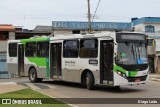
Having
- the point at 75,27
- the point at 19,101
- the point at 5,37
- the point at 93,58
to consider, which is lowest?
the point at 19,101

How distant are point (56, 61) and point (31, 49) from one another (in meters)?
3.10

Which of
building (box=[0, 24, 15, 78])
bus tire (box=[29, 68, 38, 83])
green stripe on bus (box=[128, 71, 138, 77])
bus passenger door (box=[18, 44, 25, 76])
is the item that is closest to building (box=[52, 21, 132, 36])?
building (box=[0, 24, 15, 78])

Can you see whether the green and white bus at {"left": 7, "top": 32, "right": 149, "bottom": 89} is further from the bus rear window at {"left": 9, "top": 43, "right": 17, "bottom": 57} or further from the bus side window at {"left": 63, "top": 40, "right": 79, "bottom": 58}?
the bus rear window at {"left": 9, "top": 43, "right": 17, "bottom": 57}

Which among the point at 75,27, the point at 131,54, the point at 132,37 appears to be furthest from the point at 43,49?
Result: the point at 75,27

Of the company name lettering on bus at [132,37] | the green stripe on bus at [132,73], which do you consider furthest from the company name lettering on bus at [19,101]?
the company name lettering on bus at [132,37]

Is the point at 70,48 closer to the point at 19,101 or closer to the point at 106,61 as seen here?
the point at 106,61

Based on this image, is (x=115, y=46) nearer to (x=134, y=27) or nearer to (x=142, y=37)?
(x=142, y=37)

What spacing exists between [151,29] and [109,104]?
56.2 meters

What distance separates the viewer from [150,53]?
57000 mm

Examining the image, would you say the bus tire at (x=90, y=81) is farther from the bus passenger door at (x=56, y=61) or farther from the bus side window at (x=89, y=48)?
the bus passenger door at (x=56, y=61)

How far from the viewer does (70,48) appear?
21438 mm

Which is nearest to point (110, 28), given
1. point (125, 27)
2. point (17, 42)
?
point (125, 27)

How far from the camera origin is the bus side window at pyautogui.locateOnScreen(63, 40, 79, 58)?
2098cm

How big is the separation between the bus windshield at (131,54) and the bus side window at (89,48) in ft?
4.76
